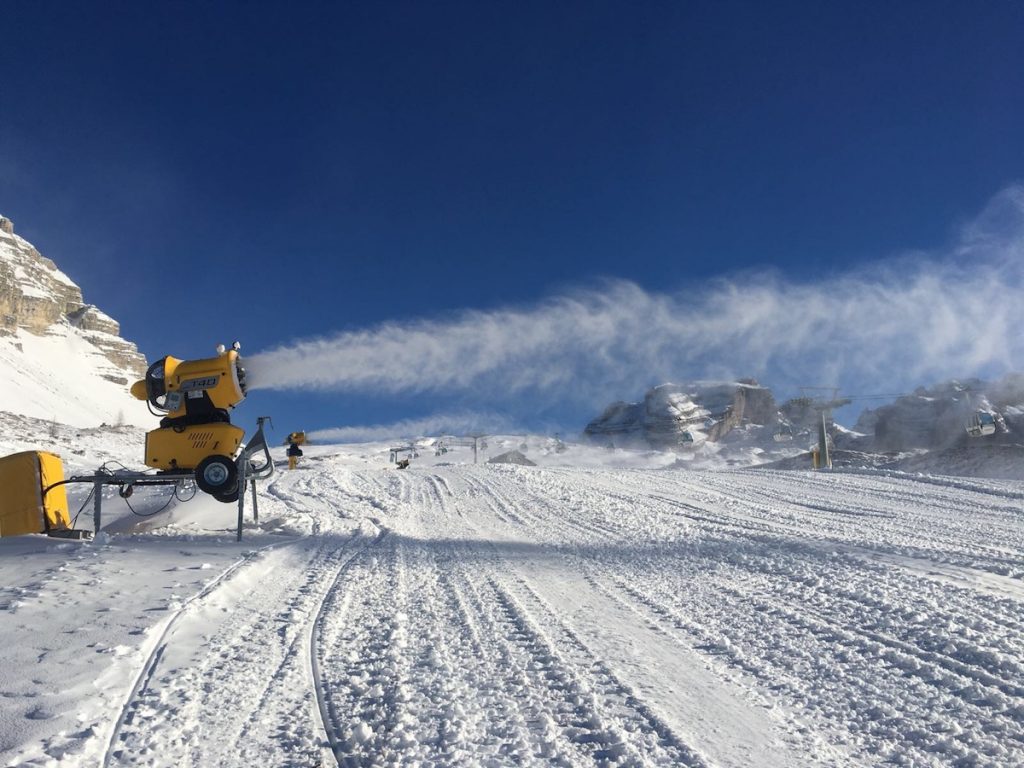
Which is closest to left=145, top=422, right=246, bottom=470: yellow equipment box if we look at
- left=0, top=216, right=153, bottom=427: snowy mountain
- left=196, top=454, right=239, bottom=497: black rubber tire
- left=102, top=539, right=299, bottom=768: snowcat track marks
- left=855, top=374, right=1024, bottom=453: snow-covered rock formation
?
left=196, top=454, right=239, bottom=497: black rubber tire

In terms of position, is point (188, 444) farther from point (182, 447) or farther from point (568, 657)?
point (568, 657)

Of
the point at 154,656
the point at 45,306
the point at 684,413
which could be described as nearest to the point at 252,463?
the point at 154,656

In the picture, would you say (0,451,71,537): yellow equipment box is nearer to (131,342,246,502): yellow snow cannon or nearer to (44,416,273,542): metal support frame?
(44,416,273,542): metal support frame

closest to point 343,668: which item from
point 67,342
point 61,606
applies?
point 61,606

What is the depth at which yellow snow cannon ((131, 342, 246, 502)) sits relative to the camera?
863 centimetres

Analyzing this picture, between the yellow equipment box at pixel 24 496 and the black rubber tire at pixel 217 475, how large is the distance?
73.7 inches

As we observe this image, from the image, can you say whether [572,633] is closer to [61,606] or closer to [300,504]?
[61,606]

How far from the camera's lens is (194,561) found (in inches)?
277

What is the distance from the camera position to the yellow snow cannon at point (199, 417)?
8633 mm

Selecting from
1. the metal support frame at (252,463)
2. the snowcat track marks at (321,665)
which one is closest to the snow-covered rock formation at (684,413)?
the metal support frame at (252,463)

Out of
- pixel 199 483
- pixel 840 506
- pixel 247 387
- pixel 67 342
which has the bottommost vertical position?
pixel 840 506

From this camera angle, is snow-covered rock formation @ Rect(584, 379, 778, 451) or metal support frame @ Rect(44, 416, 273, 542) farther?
snow-covered rock formation @ Rect(584, 379, 778, 451)

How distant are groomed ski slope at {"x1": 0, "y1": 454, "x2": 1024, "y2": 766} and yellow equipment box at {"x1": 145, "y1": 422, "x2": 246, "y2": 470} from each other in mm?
1102

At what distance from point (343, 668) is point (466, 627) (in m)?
1.25
